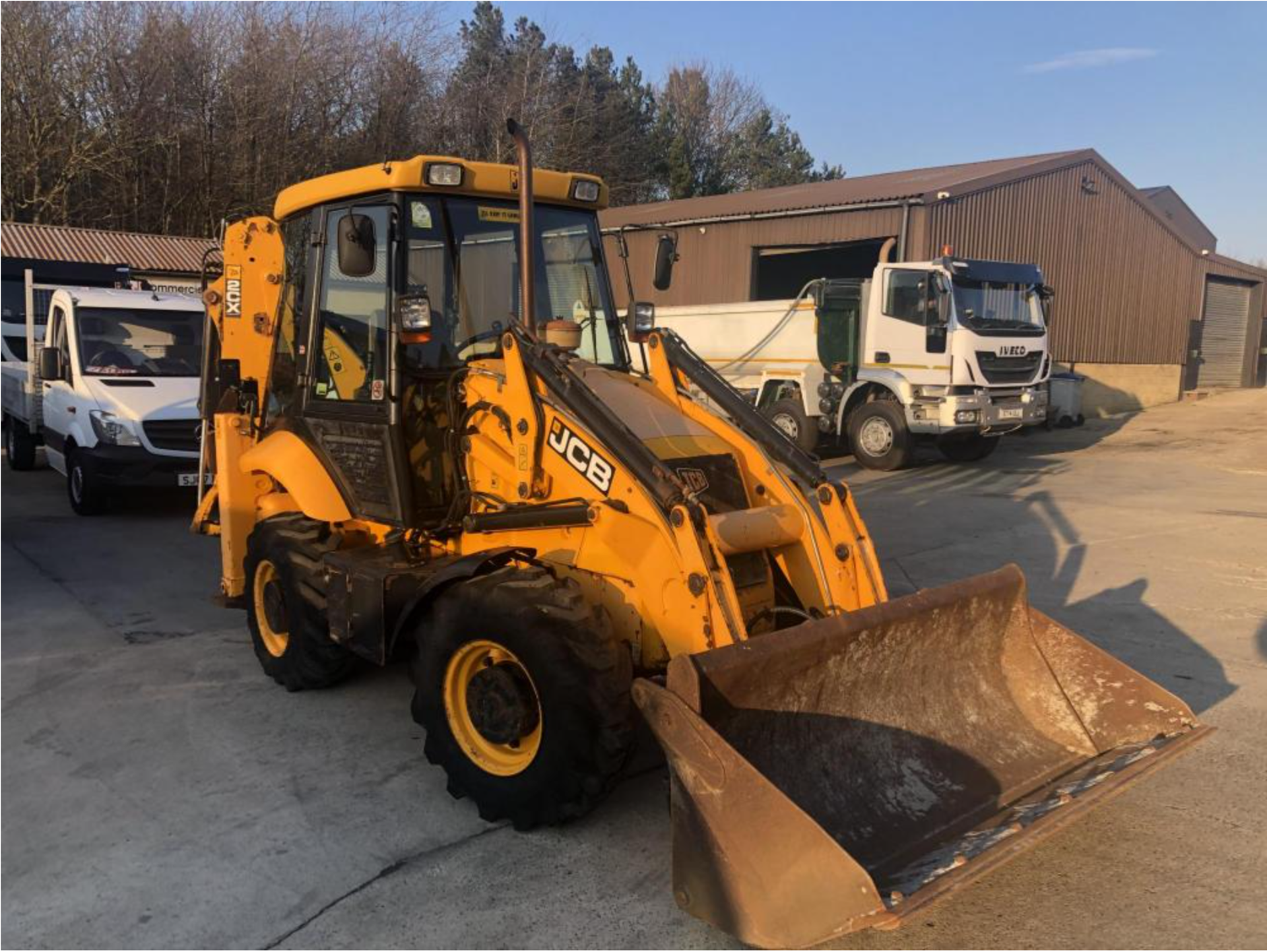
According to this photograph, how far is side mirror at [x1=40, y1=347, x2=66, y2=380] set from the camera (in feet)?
32.8

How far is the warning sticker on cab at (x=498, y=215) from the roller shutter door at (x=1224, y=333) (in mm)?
26933

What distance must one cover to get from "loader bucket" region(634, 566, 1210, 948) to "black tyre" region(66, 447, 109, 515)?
832 centimetres

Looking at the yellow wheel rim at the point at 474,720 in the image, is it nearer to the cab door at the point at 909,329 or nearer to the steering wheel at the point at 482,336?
the steering wheel at the point at 482,336

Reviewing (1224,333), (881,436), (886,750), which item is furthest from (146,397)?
(1224,333)

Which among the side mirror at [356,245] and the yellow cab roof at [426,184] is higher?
the yellow cab roof at [426,184]

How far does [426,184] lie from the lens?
4.57m

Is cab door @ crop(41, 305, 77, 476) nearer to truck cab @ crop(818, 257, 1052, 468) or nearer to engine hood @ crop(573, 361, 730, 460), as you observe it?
engine hood @ crop(573, 361, 730, 460)

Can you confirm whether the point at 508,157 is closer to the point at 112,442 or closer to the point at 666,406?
the point at 112,442

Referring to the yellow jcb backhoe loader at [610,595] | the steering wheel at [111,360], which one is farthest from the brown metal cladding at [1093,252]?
the yellow jcb backhoe loader at [610,595]

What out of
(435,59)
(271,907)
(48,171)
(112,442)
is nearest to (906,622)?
(271,907)

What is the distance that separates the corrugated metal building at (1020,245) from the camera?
18.6 m

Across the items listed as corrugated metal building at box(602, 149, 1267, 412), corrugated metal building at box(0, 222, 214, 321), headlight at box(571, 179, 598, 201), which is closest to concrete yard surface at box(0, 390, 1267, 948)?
headlight at box(571, 179, 598, 201)

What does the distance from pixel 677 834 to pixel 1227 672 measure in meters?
4.43

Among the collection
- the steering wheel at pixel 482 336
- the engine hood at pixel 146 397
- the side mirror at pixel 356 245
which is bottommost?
the engine hood at pixel 146 397
